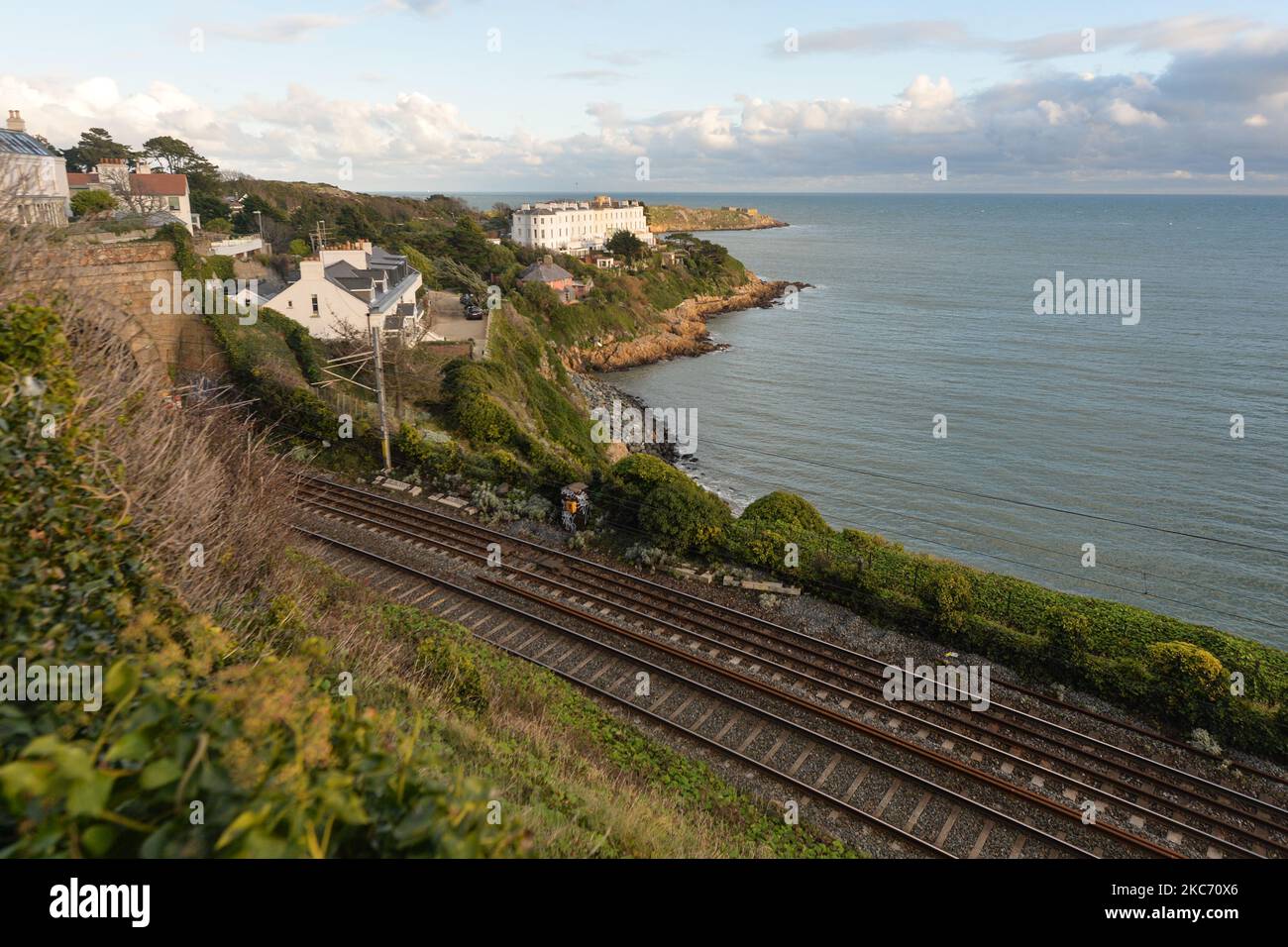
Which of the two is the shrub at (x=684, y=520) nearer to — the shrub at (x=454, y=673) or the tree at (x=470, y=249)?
the shrub at (x=454, y=673)

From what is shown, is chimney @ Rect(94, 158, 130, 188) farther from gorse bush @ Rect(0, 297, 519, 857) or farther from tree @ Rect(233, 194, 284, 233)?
gorse bush @ Rect(0, 297, 519, 857)

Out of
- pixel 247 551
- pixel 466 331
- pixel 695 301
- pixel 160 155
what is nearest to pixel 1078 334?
pixel 695 301

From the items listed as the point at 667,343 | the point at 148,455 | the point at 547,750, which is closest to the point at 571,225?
the point at 667,343

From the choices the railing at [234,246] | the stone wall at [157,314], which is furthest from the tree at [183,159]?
the stone wall at [157,314]

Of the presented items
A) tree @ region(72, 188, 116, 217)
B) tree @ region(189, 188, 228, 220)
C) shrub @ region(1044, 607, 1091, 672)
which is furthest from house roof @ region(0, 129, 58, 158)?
shrub @ region(1044, 607, 1091, 672)

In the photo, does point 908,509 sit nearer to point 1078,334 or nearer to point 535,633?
point 535,633
